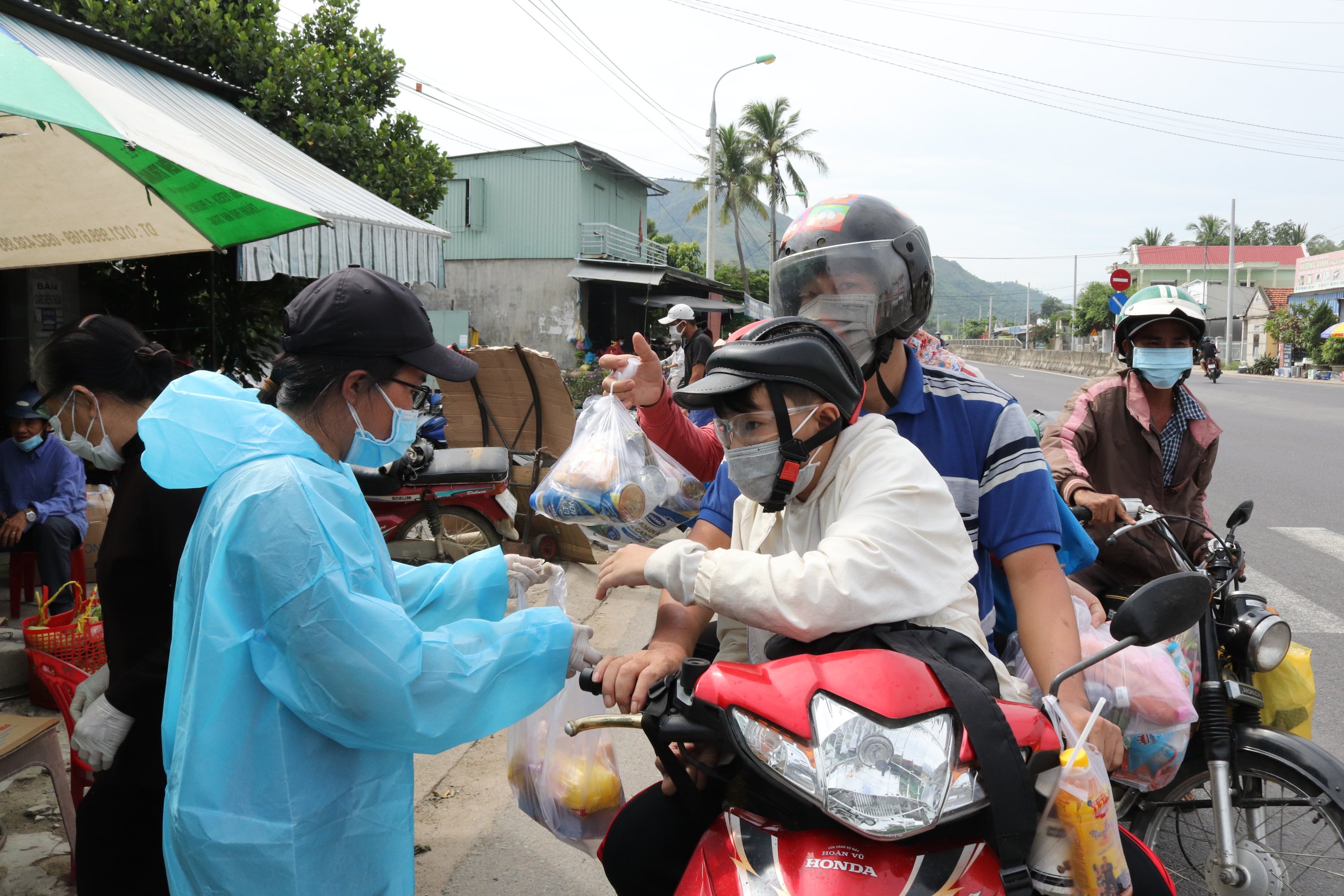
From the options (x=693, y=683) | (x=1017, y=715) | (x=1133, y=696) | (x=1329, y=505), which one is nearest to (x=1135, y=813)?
(x=1133, y=696)

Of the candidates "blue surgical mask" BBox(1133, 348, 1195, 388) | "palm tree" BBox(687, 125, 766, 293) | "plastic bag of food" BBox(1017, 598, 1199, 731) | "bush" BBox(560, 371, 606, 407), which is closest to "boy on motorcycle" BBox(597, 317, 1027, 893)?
"plastic bag of food" BBox(1017, 598, 1199, 731)

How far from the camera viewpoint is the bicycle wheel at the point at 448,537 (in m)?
6.40

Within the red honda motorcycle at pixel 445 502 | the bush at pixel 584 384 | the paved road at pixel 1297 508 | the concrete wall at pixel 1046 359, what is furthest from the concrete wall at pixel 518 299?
the red honda motorcycle at pixel 445 502

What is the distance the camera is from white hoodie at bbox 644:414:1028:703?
1427 millimetres

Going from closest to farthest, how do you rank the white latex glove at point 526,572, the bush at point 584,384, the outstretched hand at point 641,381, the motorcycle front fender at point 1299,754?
the white latex glove at point 526,572, the motorcycle front fender at point 1299,754, the outstretched hand at point 641,381, the bush at point 584,384

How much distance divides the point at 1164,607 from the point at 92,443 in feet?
9.66

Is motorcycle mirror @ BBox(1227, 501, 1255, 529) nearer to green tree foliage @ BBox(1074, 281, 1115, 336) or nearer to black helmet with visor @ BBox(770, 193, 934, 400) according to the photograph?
black helmet with visor @ BBox(770, 193, 934, 400)

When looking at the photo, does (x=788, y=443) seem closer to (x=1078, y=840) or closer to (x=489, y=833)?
(x=1078, y=840)

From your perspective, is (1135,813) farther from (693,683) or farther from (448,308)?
(448,308)

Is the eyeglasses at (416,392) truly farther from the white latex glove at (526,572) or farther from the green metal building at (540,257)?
the green metal building at (540,257)

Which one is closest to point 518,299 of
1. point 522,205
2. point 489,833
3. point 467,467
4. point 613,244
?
point 522,205

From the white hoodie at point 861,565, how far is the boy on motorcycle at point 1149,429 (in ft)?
6.08

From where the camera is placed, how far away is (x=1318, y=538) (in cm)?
772

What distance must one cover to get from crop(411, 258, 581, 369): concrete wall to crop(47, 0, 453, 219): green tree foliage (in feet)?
55.7
